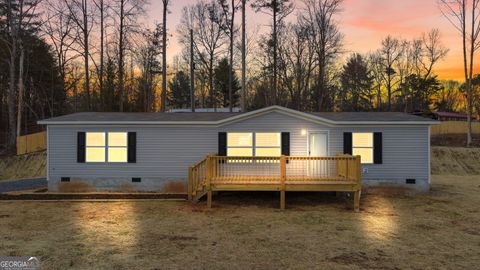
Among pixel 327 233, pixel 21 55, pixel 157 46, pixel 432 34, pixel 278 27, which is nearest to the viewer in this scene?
pixel 327 233

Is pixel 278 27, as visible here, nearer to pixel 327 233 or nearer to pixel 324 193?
pixel 324 193

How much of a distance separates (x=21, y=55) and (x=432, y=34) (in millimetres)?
42099

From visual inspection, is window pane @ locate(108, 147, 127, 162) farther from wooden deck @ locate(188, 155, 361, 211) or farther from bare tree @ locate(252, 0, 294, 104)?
bare tree @ locate(252, 0, 294, 104)

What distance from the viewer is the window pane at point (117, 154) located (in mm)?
13719

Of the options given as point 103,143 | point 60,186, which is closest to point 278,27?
point 103,143

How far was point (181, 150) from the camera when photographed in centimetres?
1373

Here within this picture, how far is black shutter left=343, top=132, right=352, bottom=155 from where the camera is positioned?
13.4 meters

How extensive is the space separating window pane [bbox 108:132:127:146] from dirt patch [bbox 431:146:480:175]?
20.9 meters

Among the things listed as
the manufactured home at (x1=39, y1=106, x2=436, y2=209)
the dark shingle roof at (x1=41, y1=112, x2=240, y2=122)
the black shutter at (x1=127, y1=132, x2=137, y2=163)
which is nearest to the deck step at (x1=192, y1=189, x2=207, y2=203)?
the manufactured home at (x1=39, y1=106, x2=436, y2=209)

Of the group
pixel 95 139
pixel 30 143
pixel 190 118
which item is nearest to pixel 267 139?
pixel 190 118

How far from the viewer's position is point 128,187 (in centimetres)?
1377

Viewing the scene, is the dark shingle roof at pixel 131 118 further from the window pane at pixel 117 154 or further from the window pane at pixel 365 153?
the window pane at pixel 365 153

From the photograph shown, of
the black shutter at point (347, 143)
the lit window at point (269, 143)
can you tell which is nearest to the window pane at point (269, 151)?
the lit window at point (269, 143)

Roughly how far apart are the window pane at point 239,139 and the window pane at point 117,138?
4439 mm
